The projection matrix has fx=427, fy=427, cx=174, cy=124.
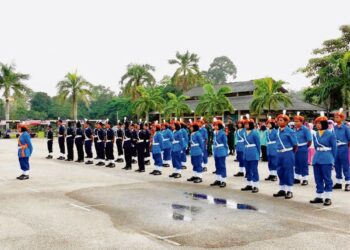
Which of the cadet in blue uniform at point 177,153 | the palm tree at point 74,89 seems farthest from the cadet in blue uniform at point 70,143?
the palm tree at point 74,89

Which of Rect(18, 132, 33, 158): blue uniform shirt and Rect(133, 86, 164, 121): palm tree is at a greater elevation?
Rect(133, 86, 164, 121): palm tree

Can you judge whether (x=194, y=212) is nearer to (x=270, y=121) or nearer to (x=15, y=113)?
(x=270, y=121)

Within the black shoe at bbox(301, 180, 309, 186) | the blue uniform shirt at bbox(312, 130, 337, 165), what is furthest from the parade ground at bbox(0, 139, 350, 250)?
the blue uniform shirt at bbox(312, 130, 337, 165)

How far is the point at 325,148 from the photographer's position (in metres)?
9.17

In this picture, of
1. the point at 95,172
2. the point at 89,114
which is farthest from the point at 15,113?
the point at 95,172

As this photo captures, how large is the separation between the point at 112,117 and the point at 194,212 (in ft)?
177

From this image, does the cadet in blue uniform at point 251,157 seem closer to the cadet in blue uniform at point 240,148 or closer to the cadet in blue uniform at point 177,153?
the cadet in blue uniform at point 240,148

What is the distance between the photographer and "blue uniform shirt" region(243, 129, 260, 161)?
Result: 10727mm

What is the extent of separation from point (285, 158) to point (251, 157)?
42.4 inches

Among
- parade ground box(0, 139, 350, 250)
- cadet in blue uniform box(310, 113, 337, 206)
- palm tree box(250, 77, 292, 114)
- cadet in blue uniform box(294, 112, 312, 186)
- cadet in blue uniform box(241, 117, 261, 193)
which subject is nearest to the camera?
parade ground box(0, 139, 350, 250)

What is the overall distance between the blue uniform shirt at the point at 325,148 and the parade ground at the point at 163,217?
3.14 feet

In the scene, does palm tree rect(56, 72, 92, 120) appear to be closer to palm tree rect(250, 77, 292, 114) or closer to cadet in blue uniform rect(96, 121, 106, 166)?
palm tree rect(250, 77, 292, 114)

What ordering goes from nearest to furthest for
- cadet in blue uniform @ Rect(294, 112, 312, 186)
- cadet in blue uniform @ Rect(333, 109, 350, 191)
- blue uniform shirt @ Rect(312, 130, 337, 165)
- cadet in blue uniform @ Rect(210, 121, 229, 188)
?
blue uniform shirt @ Rect(312, 130, 337, 165) → cadet in blue uniform @ Rect(333, 109, 350, 191) → cadet in blue uniform @ Rect(294, 112, 312, 186) → cadet in blue uniform @ Rect(210, 121, 229, 188)

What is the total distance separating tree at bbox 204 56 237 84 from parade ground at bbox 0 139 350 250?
3775 inches
